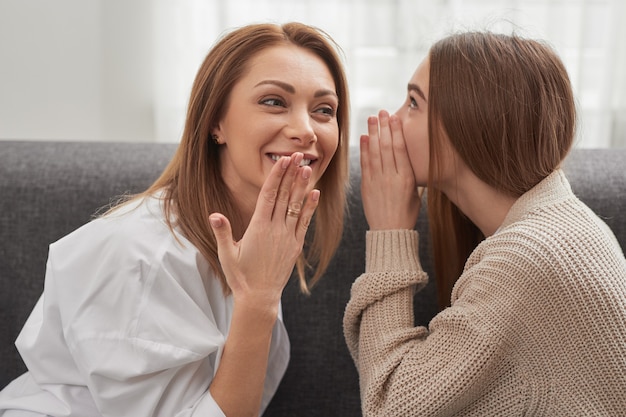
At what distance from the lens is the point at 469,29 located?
59.4 inches

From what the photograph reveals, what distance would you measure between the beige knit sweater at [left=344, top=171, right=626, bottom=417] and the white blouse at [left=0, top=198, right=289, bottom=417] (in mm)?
314

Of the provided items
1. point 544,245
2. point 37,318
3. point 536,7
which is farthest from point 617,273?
point 536,7

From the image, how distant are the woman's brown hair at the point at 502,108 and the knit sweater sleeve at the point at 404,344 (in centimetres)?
20

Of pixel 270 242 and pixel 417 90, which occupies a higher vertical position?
pixel 417 90

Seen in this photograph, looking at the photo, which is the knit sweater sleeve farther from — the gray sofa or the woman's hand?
the gray sofa

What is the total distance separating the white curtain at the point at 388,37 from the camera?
7.38 feet

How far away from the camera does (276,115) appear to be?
1.36 m

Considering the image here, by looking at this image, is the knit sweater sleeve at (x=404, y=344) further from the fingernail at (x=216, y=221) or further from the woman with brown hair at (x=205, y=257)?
the fingernail at (x=216, y=221)

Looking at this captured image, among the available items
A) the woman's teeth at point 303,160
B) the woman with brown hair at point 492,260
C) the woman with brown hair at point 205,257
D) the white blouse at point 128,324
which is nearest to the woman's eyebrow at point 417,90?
the woman with brown hair at point 492,260

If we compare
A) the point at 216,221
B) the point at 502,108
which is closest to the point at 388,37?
the point at 502,108

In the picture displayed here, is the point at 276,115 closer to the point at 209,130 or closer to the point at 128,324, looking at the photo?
the point at 209,130

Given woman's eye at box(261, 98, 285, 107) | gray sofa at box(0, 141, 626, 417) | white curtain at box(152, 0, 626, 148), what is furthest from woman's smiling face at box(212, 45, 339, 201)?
white curtain at box(152, 0, 626, 148)

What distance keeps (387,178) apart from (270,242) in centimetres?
38

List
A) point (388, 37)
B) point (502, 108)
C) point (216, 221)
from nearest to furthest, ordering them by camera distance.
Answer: point (216, 221), point (502, 108), point (388, 37)
